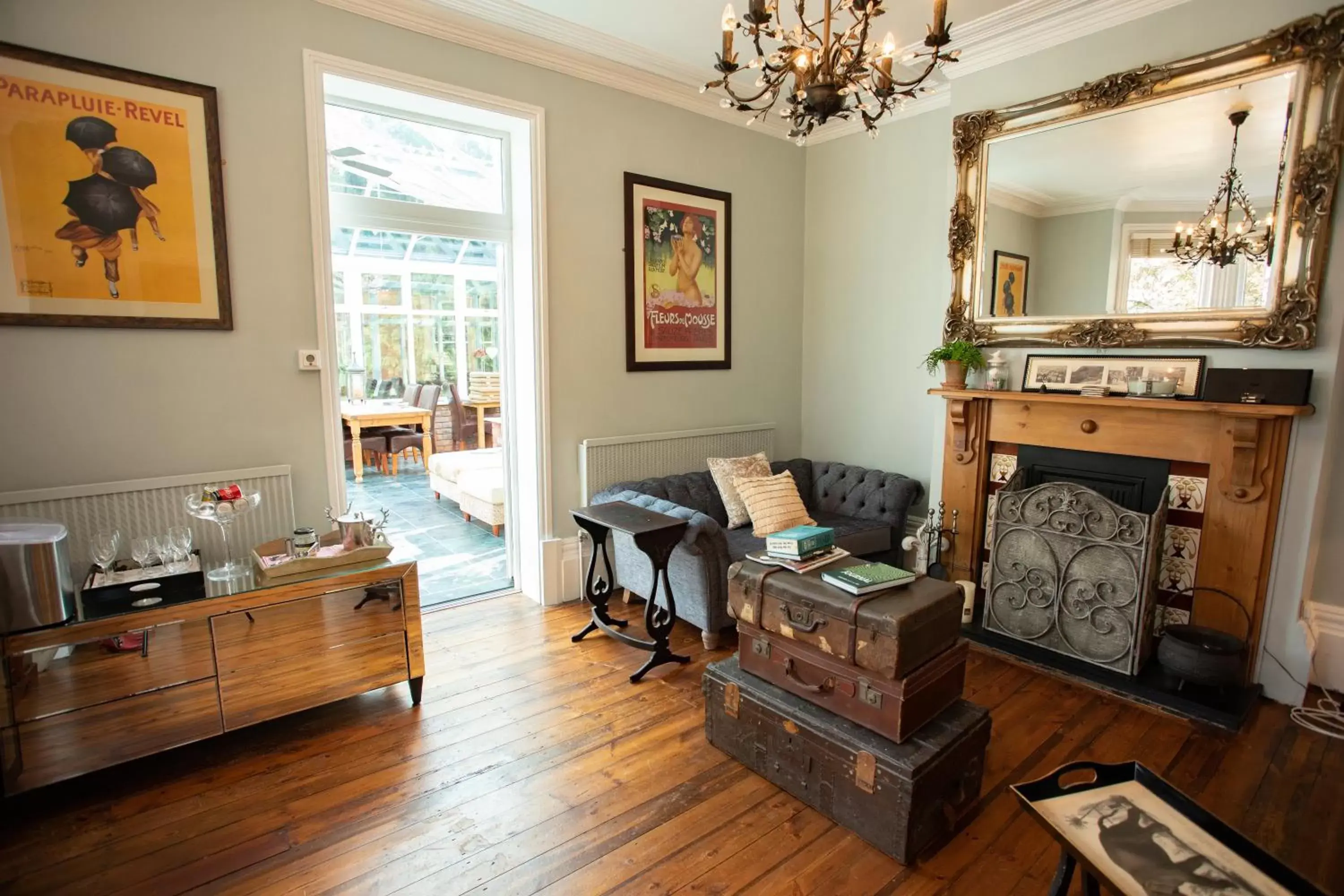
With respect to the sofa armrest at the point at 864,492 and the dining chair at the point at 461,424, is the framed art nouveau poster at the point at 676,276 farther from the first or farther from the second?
the dining chair at the point at 461,424

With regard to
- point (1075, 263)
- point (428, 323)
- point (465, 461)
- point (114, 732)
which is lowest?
point (114, 732)

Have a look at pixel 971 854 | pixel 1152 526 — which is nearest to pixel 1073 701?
pixel 1152 526

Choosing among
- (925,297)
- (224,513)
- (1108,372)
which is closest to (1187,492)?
(1108,372)

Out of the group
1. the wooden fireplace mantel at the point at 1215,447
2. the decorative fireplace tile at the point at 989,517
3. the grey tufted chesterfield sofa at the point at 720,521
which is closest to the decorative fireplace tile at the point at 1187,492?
the wooden fireplace mantel at the point at 1215,447

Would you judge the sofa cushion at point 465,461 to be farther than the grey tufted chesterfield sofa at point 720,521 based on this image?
Yes

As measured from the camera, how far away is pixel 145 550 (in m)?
2.47

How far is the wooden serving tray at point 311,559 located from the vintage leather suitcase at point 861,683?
5.04 ft

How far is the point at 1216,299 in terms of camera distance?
112 inches

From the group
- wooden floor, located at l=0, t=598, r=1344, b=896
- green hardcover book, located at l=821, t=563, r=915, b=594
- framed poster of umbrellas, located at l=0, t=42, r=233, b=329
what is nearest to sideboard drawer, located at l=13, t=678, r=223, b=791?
wooden floor, located at l=0, t=598, r=1344, b=896

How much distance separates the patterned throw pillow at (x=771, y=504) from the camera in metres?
3.74

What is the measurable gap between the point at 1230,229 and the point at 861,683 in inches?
101

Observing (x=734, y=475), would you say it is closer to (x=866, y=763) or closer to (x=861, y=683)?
(x=861, y=683)

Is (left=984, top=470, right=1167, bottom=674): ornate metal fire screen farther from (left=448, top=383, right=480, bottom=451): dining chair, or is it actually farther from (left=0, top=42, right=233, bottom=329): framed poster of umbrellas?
(left=0, top=42, right=233, bottom=329): framed poster of umbrellas

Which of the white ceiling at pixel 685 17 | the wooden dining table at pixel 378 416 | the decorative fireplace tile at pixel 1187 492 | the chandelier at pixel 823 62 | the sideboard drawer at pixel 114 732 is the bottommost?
the sideboard drawer at pixel 114 732
